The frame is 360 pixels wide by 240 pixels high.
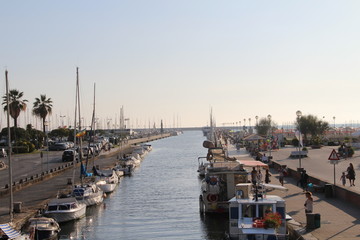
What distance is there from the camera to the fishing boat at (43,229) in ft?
92.7

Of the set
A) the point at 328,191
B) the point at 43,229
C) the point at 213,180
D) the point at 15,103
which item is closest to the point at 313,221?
the point at 328,191

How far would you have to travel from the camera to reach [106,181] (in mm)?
52906

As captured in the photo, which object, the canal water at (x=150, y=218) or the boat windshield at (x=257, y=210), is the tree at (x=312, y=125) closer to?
the canal water at (x=150, y=218)

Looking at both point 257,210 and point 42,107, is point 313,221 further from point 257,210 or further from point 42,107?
point 42,107

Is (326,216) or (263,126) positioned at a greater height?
(263,126)

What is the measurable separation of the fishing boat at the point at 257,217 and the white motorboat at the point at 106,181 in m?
27.6

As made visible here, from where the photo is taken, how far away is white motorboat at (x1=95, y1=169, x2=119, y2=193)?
164 feet

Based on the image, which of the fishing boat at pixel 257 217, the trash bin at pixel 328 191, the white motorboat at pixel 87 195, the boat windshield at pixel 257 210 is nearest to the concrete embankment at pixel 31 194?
the white motorboat at pixel 87 195

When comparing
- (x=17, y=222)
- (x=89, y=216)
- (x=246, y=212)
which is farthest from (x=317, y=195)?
(x=17, y=222)

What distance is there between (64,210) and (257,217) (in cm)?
1589

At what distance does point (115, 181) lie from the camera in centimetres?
5534

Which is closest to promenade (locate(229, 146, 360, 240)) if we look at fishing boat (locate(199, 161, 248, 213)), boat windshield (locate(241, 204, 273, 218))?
boat windshield (locate(241, 204, 273, 218))

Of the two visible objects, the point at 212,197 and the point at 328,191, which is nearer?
the point at 328,191

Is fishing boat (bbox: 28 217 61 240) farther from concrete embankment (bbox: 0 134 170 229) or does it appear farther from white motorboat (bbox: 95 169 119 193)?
white motorboat (bbox: 95 169 119 193)
